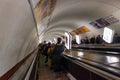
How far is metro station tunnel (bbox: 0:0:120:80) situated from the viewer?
2.21 meters

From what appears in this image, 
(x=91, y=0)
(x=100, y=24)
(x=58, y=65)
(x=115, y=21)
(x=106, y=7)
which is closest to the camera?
(x=58, y=65)

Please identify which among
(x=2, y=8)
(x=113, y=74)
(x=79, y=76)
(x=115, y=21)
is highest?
(x=115, y=21)

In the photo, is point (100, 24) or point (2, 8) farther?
point (100, 24)

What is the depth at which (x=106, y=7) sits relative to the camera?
9.93 metres

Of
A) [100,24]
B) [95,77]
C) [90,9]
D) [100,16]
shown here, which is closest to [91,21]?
[100,24]

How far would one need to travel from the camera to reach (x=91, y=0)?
8.62 meters

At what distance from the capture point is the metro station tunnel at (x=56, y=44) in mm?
2210

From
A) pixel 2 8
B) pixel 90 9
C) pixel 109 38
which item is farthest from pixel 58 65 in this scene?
pixel 109 38

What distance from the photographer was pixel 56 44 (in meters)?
7.33

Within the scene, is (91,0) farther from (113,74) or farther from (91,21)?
(113,74)

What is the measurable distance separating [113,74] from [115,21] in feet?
31.9

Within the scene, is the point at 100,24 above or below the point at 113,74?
above

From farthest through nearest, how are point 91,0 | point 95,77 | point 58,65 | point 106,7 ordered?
point 106,7 < point 91,0 < point 58,65 < point 95,77

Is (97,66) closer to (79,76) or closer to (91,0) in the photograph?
(79,76)
